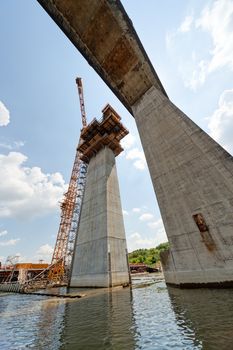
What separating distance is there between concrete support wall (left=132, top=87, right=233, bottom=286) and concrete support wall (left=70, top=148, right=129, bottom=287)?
7594 mm

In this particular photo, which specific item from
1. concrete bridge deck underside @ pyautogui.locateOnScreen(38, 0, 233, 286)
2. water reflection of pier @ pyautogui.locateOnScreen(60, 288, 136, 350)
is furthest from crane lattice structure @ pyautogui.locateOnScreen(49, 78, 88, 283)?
water reflection of pier @ pyautogui.locateOnScreen(60, 288, 136, 350)

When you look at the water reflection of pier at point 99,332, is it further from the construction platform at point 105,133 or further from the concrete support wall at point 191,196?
the construction platform at point 105,133

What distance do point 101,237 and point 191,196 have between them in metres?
11.7

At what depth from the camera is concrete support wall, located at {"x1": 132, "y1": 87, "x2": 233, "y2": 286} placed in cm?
943

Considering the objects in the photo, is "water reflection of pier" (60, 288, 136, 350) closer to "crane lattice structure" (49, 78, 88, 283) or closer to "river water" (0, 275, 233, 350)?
"river water" (0, 275, 233, 350)

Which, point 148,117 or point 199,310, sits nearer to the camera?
point 199,310

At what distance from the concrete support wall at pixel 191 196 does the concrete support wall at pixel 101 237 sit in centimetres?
759

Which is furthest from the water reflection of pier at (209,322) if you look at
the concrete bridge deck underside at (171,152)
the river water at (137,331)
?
the concrete bridge deck underside at (171,152)

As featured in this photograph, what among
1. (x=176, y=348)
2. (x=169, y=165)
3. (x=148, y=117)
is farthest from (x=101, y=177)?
(x=176, y=348)

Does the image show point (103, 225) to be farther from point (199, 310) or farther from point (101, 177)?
point (199, 310)

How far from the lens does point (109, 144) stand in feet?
95.4

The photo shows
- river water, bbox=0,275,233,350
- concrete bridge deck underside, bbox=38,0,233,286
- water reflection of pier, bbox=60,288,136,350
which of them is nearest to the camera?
river water, bbox=0,275,233,350

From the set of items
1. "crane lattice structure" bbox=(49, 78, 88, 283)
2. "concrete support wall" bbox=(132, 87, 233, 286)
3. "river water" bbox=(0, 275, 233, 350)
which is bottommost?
"river water" bbox=(0, 275, 233, 350)

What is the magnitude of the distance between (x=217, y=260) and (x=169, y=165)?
6469 mm
